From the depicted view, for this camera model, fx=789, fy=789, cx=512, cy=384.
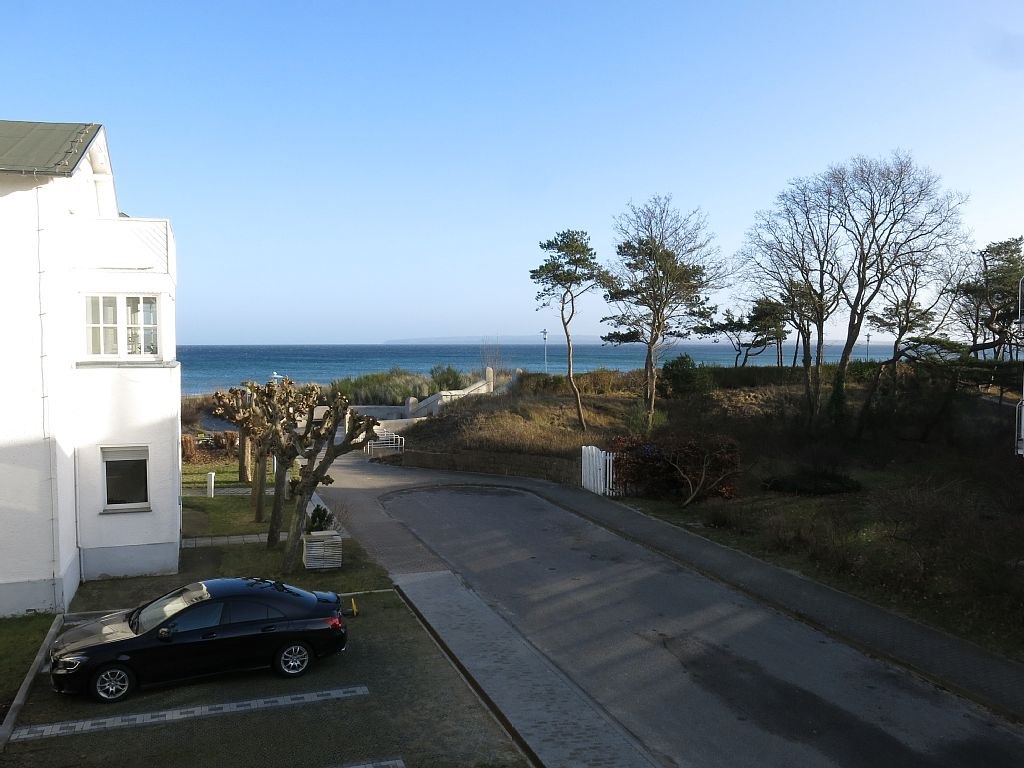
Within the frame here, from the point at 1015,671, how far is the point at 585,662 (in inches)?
215

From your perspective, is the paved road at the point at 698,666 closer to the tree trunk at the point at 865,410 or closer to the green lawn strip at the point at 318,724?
the green lawn strip at the point at 318,724

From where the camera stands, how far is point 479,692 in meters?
9.66

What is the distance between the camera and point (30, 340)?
41.2 ft

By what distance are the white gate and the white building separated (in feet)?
39.1

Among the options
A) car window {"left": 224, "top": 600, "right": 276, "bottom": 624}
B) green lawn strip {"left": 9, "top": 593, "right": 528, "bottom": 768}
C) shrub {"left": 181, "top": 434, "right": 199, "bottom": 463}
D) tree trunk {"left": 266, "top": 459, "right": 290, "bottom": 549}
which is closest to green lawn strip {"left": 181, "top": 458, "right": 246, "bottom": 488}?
shrub {"left": 181, "top": 434, "right": 199, "bottom": 463}

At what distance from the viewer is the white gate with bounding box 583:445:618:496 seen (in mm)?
22734

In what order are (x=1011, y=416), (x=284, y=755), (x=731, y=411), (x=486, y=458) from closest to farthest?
(x=284, y=755) < (x=486, y=458) < (x=1011, y=416) < (x=731, y=411)

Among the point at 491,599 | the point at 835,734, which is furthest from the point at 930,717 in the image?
the point at 491,599

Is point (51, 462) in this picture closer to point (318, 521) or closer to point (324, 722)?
point (318, 521)

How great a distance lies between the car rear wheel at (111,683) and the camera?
9.22 meters

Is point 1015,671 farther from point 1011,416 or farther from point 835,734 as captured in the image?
point 1011,416

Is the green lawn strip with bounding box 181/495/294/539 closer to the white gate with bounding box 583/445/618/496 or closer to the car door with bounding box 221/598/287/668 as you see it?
the white gate with bounding box 583/445/618/496

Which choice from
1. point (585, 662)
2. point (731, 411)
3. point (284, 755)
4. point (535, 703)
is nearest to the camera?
point (284, 755)

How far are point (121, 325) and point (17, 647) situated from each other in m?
6.04
